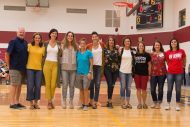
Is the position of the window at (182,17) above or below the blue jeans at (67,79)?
above

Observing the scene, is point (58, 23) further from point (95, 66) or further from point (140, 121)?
point (140, 121)

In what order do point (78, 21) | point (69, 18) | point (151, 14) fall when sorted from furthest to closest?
point (78, 21) < point (69, 18) < point (151, 14)

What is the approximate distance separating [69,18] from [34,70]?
1530 centimetres

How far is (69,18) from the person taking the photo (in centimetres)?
2242

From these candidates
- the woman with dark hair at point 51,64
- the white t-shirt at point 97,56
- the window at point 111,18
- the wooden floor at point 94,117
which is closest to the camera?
the wooden floor at point 94,117

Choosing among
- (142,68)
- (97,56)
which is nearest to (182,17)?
(142,68)

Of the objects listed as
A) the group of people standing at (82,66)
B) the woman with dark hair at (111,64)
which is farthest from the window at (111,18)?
the woman with dark hair at (111,64)

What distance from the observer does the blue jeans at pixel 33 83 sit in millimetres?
7438

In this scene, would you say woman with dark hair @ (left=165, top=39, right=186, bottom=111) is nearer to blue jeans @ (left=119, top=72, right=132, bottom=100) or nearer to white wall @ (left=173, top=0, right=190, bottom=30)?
blue jeans @ (left=119, top=72, right=132, bottom=100)

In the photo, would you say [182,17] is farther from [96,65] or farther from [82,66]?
[82,66]

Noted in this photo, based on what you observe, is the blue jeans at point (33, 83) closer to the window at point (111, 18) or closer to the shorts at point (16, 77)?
the shorts at point (16, 77)

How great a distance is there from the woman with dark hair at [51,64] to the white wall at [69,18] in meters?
14.8

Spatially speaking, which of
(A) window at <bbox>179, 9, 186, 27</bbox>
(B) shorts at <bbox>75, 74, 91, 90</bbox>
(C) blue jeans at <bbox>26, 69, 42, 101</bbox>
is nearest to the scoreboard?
(A) window at <bbox>179, 9, 186, 27</bbox>

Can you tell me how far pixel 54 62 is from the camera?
7523 mm
